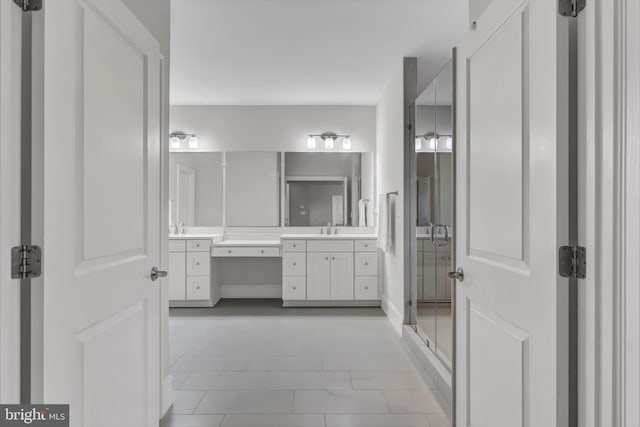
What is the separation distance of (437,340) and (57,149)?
256 cm

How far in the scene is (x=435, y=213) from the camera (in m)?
2.97

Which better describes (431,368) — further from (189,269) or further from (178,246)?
(178,246)

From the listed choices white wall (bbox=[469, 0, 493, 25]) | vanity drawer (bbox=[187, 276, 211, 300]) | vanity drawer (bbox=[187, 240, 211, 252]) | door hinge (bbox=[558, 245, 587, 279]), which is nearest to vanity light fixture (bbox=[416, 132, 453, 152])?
white wall (bbox=[469, 0, 493, 25])

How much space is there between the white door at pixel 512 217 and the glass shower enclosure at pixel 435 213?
803mm

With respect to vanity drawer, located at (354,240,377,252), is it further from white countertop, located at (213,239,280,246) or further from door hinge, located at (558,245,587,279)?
door hinge, located at (558,245,587,279)

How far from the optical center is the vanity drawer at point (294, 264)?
195 inches

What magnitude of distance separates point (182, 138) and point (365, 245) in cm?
267

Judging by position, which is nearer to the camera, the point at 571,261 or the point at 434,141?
the point at 571,261

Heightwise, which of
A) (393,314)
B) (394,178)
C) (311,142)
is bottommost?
(393,314)

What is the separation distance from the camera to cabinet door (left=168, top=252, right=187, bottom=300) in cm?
488

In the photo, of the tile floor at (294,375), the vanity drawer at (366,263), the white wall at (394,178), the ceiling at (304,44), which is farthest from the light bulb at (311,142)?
the tile floor at (294,375)

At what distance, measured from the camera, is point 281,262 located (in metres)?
5.46

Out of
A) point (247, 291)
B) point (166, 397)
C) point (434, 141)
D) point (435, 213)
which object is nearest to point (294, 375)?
point (166, 397)

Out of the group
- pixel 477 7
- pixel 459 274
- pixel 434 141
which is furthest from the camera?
pixel 434 141
